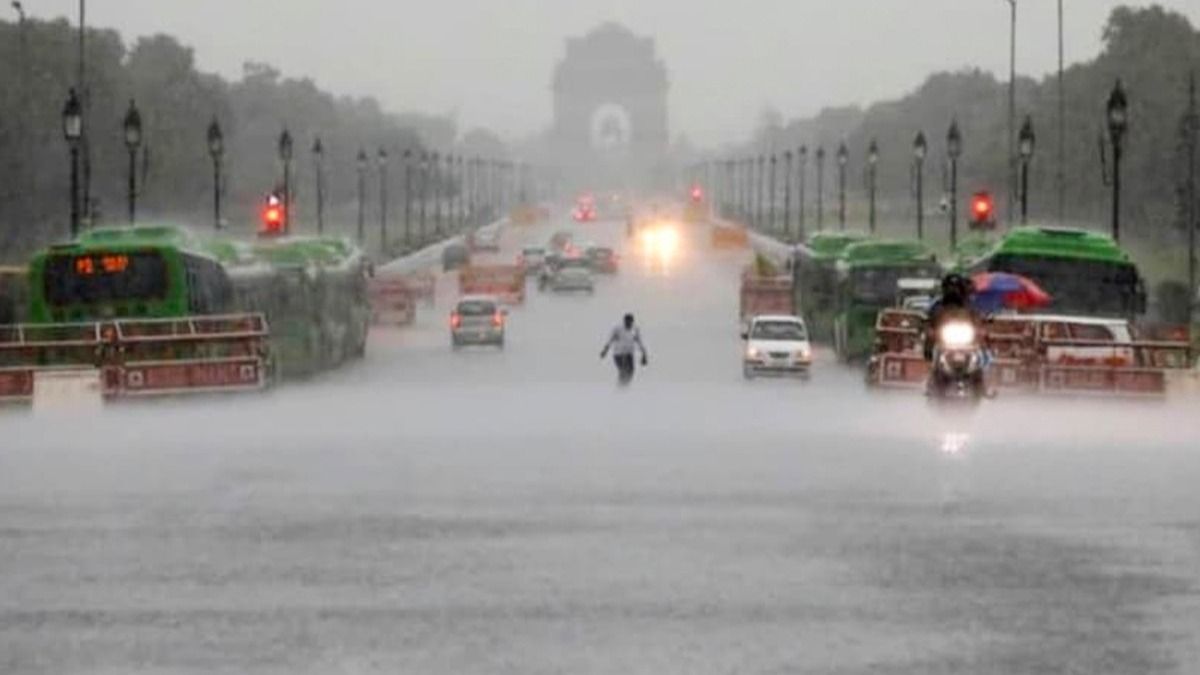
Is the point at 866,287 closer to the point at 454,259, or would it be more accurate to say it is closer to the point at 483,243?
the point at 454,259

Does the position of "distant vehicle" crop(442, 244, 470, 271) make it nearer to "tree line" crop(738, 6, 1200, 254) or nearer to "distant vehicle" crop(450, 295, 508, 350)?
"tree line" crop(738, 6, 1200, 254)

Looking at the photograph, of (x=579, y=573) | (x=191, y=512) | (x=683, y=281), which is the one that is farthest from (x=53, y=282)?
(x=683, y=281)

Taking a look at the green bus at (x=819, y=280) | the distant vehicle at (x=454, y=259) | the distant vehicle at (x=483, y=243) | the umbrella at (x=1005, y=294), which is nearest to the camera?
the umbrella at (x=1005, y=294)

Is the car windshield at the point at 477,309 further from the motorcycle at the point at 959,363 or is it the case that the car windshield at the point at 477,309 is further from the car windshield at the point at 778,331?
the motorcycle at the point at 959,363

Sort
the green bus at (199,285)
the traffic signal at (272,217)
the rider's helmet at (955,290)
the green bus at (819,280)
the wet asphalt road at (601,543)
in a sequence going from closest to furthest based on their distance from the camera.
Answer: the wet asphalt road at (601,543) < the rider's helmet at (955,290) < the green bus at (199,285) < the traffic signal at (272,217) < the green bus at (819,280)

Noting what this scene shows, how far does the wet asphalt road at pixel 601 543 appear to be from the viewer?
1508 centimetres

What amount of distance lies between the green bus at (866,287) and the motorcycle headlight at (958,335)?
78.3 feet

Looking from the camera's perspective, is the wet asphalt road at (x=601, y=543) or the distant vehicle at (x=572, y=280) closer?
the wet asphalt road at (x=601, y=543)

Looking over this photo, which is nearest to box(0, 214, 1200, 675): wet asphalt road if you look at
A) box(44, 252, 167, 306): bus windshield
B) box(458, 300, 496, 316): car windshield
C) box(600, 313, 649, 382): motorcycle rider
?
box(44, 252, 167, 306): bus windshield

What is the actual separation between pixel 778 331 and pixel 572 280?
52.4 metres

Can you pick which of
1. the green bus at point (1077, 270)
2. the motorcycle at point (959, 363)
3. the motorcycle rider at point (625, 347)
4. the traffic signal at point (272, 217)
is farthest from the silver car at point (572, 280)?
the motorcycle at point (959, 363)

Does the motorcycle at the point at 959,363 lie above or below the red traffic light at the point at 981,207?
below

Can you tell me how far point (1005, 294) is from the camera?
52.1 m

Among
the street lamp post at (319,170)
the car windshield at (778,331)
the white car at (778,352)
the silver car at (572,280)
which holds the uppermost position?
the street lamp post at (319,170)
